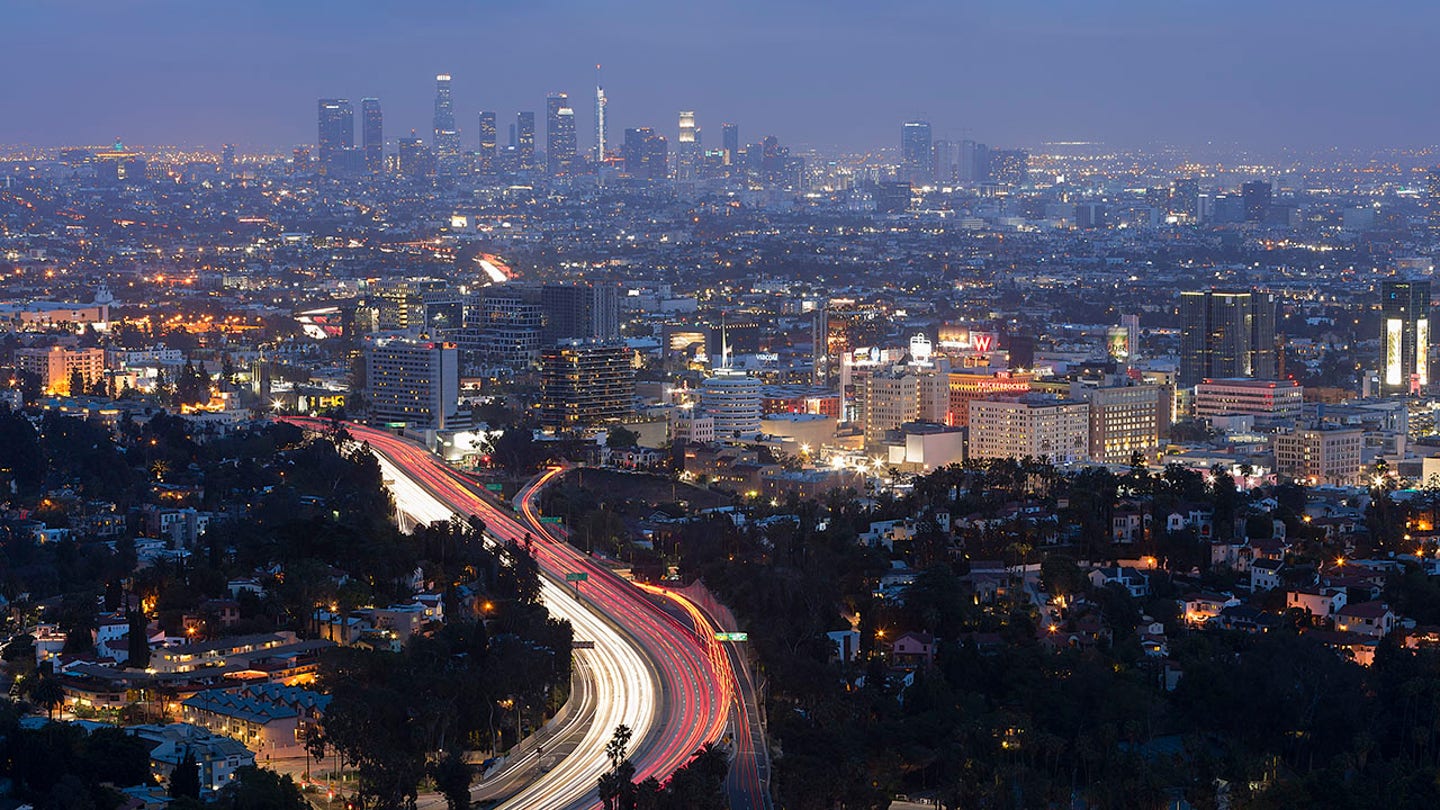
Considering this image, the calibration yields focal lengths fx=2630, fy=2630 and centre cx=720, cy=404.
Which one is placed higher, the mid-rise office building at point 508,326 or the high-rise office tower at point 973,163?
the high-rise office tower at point 973,163

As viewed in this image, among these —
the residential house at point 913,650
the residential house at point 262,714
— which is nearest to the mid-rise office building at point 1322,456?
the residential house at point 913,650

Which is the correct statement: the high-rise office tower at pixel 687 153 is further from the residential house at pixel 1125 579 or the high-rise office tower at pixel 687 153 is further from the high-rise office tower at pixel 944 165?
the residential house at pixel 1125 579

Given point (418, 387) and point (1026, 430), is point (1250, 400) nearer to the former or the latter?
point (1026, 430)

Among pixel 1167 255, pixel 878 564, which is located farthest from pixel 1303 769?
pixel 1167 255

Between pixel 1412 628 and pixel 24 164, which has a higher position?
pixel 24 164

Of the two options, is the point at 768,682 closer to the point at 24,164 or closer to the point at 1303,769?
the point at 1303,769

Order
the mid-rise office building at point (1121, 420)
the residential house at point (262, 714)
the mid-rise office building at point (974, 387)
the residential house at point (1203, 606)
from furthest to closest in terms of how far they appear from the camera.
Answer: the mid-rise office building at point (974, 387) < the mid-rise office building at point (1121, 420) < the residential house at point (1203, 606) < the residential house at point (262, 714)

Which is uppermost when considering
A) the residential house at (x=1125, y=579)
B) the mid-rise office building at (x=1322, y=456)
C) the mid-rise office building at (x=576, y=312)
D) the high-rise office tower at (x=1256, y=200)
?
the high-rise office tower at (x=1256, y=200)

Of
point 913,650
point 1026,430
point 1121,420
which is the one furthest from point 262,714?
point 1121,420
